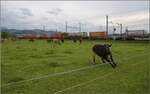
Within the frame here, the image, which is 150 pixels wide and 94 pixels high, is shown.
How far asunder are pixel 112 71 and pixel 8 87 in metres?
3.68

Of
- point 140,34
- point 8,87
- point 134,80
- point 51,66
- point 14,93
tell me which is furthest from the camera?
point 140,34

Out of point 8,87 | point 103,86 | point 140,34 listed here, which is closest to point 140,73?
point 103,86

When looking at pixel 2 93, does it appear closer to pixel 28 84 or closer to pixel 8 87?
pixel 8 87

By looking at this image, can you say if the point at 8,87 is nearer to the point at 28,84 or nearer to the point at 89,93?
the point at 28,84

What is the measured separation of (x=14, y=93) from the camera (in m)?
5.18

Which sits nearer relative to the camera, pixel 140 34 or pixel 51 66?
pixel 51 66

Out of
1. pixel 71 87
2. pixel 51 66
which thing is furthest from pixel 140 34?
pixel 71 87

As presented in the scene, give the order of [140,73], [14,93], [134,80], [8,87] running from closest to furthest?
1. [14,93]
2. [8,87]
3. [134,80]
4. [140,73]

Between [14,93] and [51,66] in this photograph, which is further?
[51,66]

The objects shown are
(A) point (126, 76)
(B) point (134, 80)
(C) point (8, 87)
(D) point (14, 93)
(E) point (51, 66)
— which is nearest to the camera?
(D) point (14, 93)

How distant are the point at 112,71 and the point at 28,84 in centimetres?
316

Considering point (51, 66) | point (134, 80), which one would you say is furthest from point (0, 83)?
point (134, 80)

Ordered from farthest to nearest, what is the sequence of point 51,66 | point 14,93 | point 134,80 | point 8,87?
point 51,66, point 134,80, point 8,87, point 14,93

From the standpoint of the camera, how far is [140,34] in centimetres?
4247
